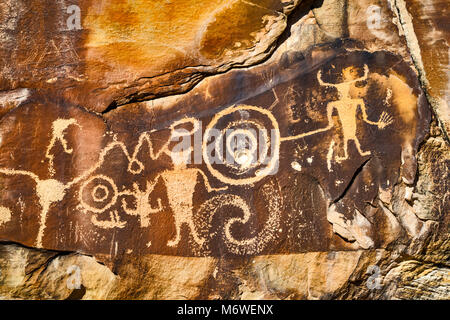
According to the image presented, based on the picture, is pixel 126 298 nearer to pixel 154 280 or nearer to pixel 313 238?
pixel 154 280

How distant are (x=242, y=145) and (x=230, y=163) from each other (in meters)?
0.14

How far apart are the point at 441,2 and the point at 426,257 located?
1.63 meters

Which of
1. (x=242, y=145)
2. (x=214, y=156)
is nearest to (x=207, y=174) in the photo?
(x=214, y=156)

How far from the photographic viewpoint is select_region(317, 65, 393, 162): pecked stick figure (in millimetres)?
2568

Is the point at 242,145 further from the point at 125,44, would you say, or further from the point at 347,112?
the point at 125,44

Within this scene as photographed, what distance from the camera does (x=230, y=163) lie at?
8.46 feet

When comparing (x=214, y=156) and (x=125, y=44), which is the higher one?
(x=125, y=44)

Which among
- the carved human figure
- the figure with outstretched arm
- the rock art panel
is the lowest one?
the carved human figure

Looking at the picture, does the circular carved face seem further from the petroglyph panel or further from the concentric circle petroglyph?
the concentric circle petroglyph

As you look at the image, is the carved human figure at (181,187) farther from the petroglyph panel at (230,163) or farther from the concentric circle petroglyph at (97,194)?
the concentric circle petroglyph at (97,194)

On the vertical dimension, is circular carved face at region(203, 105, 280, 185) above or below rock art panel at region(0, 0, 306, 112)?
below

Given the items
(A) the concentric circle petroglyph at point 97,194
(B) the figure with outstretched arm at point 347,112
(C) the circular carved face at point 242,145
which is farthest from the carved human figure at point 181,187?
(B) the figure with outstretched arm at point 347,112

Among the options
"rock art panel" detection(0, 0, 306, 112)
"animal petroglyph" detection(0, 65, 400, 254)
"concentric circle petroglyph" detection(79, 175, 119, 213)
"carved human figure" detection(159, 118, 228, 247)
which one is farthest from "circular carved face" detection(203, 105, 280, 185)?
"concentric circle petroglyph" detection(79, 175, 119, 213)

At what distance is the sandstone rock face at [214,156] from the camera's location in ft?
8.26
